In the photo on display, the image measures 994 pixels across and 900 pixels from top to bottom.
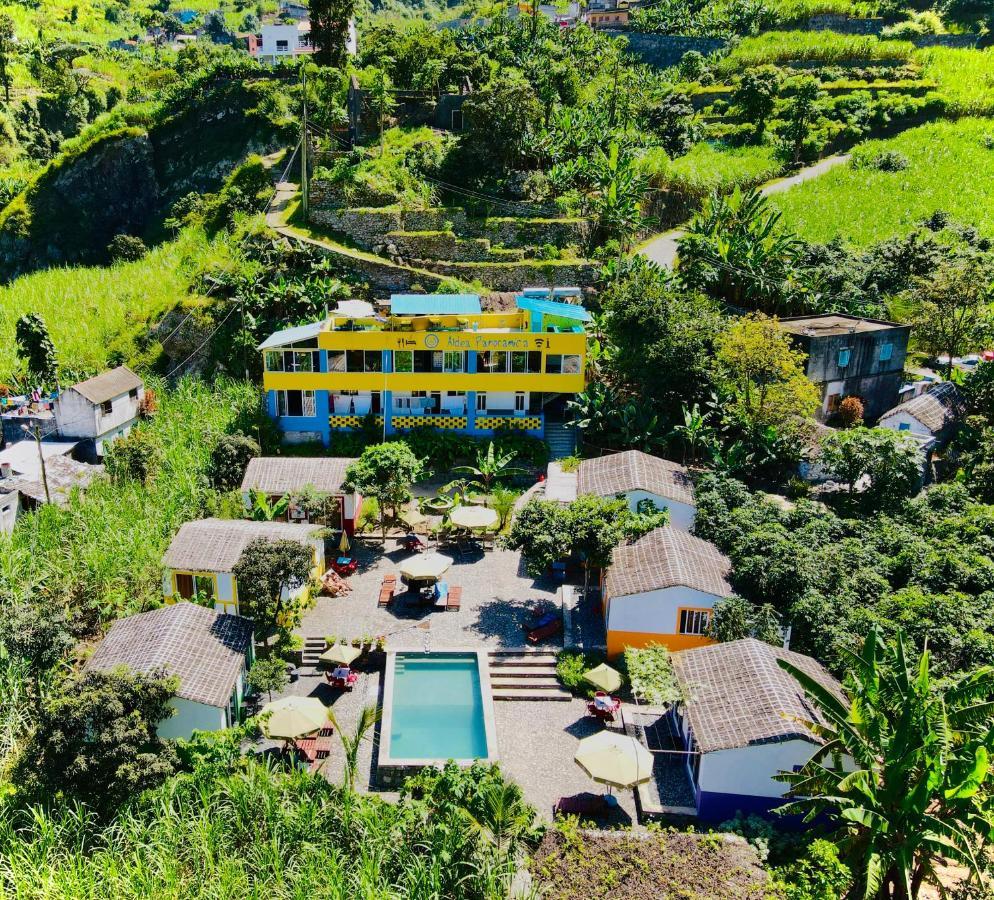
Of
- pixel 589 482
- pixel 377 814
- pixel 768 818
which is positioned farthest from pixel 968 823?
pixel 589 482

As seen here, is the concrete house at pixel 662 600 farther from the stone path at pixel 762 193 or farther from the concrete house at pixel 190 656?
the stone path at pixel 762 193

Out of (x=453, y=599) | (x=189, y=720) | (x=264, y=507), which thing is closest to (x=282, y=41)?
(x=264, y=507)

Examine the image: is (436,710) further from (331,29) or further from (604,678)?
(331,29)

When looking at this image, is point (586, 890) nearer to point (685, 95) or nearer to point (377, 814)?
point (377, 814)

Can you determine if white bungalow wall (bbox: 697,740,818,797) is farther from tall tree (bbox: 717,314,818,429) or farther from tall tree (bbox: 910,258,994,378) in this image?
tall tree (bbox: 910,258,994,378)

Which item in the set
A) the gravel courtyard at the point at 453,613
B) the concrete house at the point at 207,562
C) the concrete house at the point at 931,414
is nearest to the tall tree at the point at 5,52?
the concrete house at the point at 207,562

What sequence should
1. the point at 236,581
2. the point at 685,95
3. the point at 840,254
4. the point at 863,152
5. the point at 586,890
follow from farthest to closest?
1. the point at 685,95
2. the point at 863,152
3. the point at 840,254
4. the point at 236,581
5. the point at 586,890

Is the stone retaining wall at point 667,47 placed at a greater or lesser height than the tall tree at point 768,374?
greater
